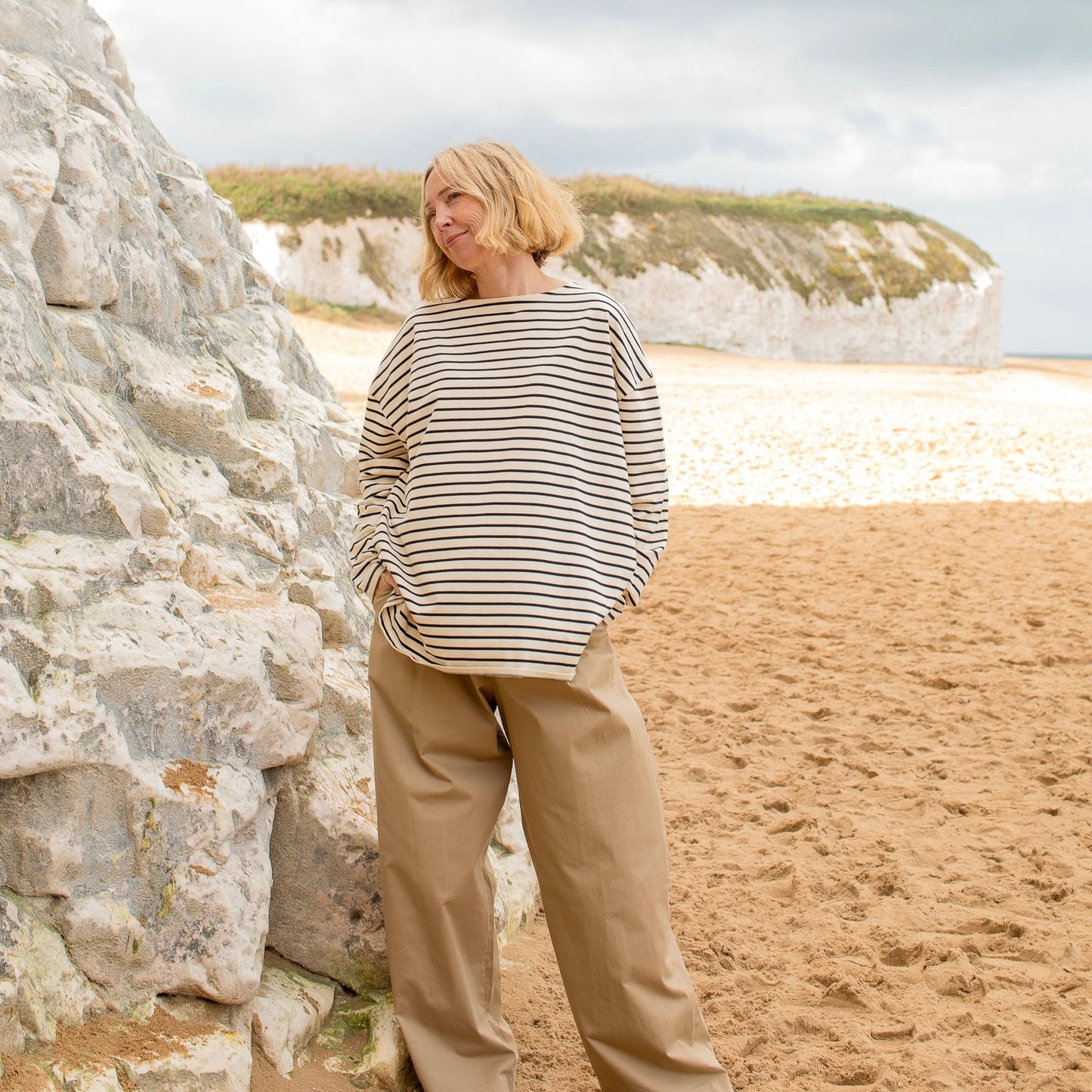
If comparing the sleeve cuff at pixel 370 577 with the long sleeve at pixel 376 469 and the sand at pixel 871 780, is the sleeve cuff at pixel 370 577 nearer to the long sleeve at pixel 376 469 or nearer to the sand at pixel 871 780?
the long sleeve at pixel 376 469

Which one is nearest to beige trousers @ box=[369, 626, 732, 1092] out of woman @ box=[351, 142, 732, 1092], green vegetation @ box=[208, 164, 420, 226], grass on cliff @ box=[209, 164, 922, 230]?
woman @ box=[351, 142, 732, 1092]

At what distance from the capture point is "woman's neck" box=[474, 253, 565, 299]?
89.3 inches

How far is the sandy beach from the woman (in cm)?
55

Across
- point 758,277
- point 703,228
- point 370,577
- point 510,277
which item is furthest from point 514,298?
point 703,228

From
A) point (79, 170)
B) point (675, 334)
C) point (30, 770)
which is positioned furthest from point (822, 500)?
point (675, 334)

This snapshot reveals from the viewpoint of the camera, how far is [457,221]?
2234mm

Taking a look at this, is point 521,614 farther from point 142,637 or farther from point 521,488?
point 142,637

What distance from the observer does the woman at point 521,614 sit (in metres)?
2.13

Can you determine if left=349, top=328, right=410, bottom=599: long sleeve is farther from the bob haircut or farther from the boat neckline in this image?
the bob haircut

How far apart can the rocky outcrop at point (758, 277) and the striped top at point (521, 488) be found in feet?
80.9

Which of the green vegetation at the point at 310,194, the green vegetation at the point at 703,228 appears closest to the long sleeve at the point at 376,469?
the green vegetation at the point at 703,228

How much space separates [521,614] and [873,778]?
2981 mm

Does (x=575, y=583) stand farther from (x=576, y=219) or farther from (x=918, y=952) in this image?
(x=918, y=952)

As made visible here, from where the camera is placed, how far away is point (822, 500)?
10.0m
